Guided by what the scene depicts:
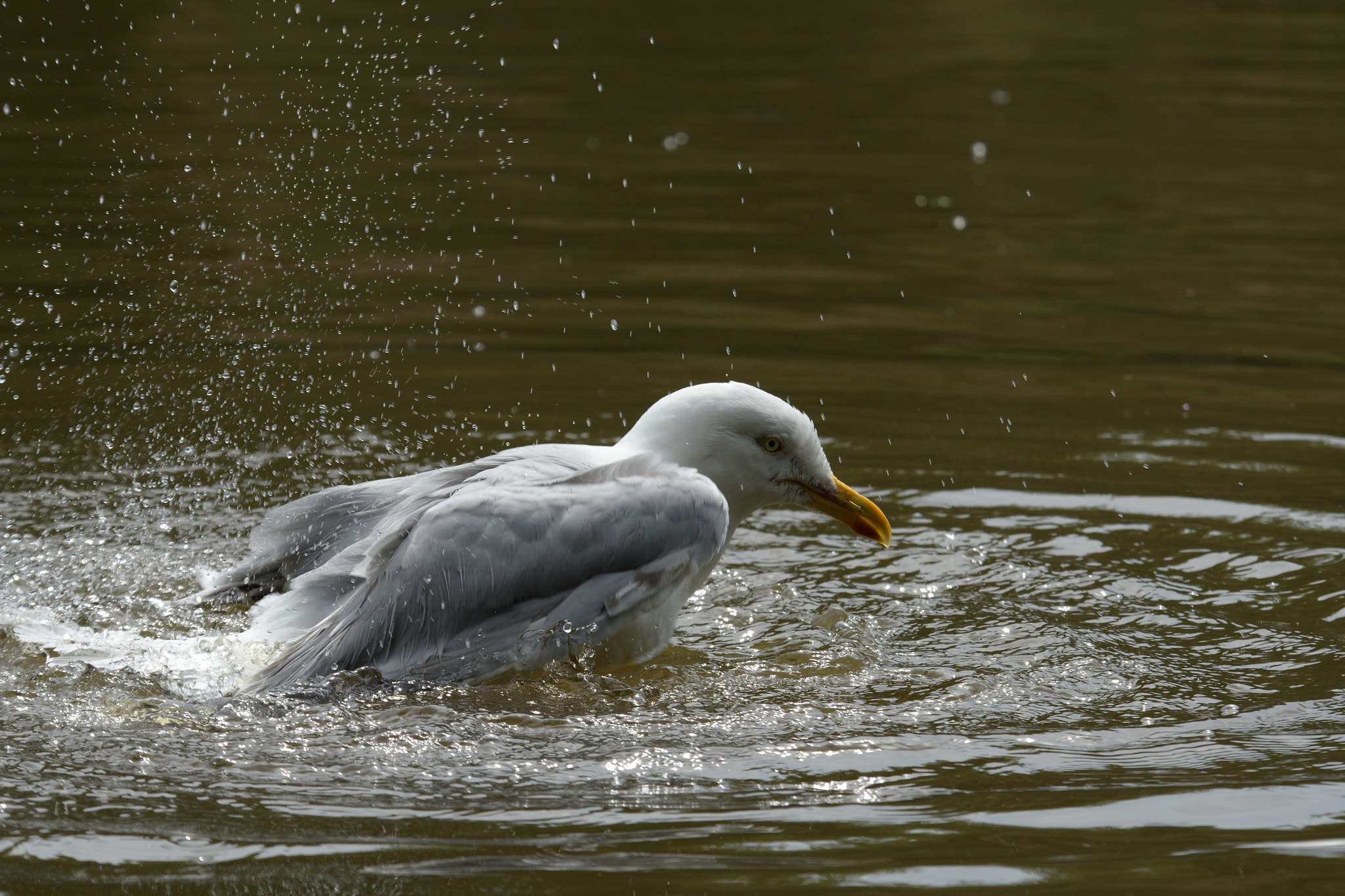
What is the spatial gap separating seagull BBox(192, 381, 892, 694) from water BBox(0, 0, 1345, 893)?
12 centimetres

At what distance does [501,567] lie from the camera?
13.6 ft

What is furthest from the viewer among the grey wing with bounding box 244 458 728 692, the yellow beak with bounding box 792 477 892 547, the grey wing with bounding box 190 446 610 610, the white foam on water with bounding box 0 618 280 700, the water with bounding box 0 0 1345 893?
the yellow beak with bounding box 792 477 892 547

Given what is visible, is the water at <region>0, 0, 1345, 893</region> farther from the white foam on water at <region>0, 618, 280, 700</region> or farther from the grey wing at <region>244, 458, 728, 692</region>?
the grey wing at <region>244, 458, 728, 692</region>

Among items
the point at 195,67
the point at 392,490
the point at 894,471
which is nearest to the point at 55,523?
the point at 392,490

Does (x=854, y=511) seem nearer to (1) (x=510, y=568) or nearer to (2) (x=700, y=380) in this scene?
(1) (x=510, y=568)

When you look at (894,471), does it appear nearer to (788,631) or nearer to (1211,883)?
(788,631)

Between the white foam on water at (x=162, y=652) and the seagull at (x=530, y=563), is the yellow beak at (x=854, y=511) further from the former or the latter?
the white foam on water at (x=162, y=652)

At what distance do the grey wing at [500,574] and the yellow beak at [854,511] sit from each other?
659mm

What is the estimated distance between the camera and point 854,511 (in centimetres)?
487

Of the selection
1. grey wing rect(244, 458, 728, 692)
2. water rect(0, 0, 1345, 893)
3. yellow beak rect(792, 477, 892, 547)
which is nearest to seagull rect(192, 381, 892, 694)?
grey wing rect(244, 458, 728, 692)

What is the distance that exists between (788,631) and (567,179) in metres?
6.66

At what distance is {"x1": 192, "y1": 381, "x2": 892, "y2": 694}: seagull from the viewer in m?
4.16

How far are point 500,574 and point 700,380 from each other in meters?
3.17

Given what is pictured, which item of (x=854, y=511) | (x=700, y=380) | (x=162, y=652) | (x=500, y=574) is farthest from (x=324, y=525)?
(x=700, y=380)
